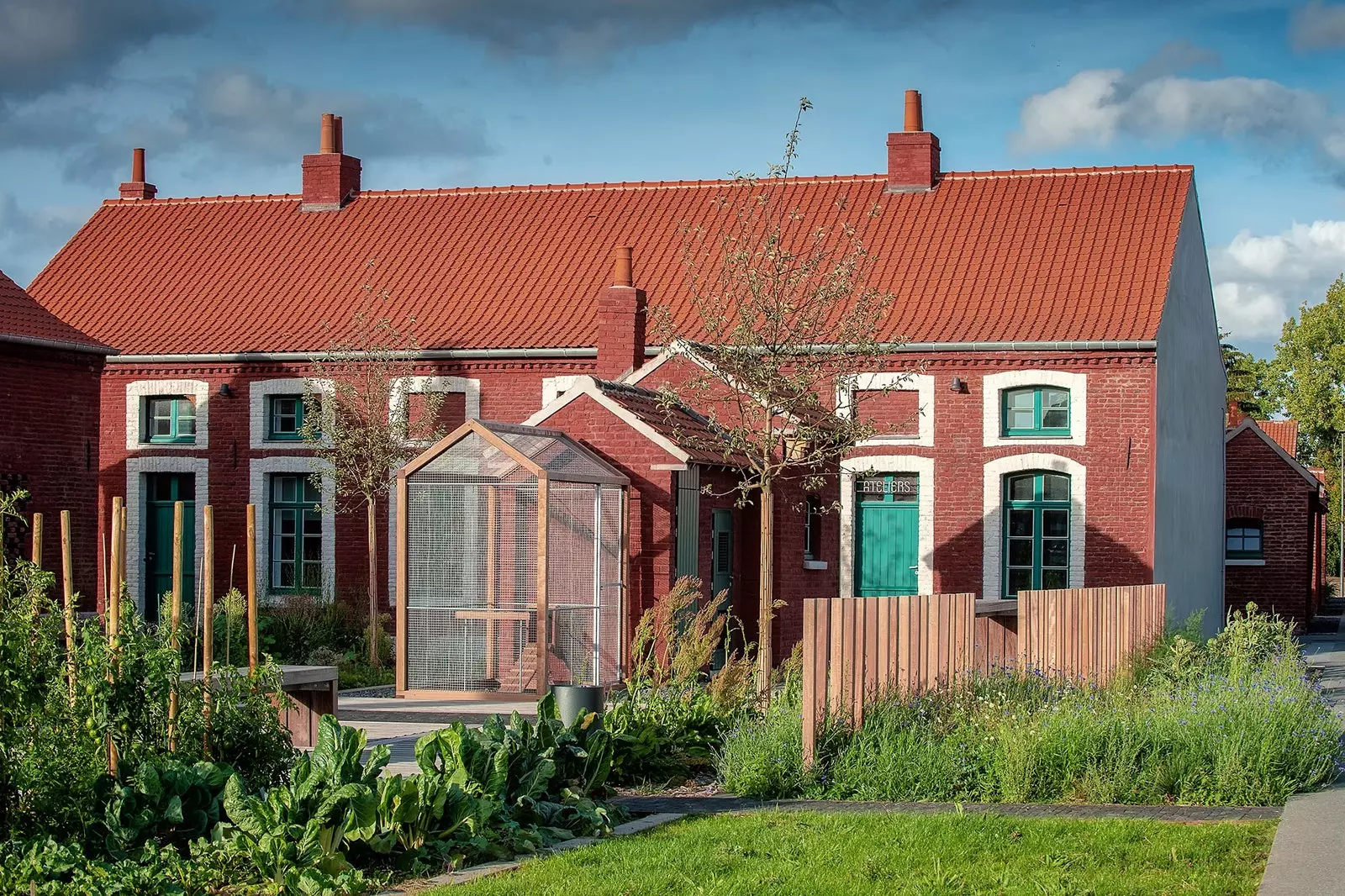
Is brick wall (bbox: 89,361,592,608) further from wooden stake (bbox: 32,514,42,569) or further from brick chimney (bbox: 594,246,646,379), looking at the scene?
wooden stake (bbox: 32,514,42,569)

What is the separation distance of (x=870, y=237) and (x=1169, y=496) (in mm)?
6789

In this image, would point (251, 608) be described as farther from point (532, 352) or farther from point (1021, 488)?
point (1021, 488)

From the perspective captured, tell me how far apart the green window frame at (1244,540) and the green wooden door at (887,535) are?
14.0 metres

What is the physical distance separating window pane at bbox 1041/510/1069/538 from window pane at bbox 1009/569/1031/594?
694mm

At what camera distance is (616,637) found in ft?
57.4

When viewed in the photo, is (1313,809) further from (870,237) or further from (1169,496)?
(870,237)

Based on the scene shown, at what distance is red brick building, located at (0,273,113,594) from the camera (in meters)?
21.0

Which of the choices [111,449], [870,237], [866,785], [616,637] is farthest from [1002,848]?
[111,449]

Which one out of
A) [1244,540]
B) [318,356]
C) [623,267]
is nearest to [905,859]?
[623,267]

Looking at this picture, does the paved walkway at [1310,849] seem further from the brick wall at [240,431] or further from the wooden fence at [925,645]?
the brick wall at [240,431]

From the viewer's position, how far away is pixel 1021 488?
2531cm

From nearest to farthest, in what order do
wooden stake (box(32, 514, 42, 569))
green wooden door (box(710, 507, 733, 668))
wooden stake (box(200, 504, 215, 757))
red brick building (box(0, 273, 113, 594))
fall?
1. wooden stake (box(32, 514, 42, 569))
2. wooden stake (box(200, 504, 215, 757))
3. green wooden door (box(710, 507, 733, 668))
4. red brick building (box(0, 273, 113, 594))

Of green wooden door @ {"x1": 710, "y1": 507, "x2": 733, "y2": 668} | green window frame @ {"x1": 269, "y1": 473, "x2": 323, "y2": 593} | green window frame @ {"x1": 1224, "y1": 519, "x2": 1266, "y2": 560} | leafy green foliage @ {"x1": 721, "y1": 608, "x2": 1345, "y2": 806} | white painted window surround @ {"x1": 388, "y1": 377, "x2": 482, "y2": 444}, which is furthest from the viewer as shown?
green window frame @ {"x1": 1224, "y1": 519, "x2": 1266, "y2": 560}

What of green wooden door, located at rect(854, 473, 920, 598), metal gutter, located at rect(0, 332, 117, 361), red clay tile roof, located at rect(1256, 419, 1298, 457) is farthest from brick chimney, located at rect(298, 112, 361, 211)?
red clay tile roof, located at rect(1256, 419, 1298, 457)
